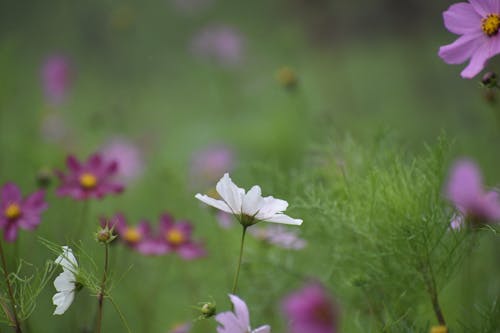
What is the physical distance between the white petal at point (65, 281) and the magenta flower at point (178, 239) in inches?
11.3

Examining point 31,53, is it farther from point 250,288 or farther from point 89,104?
point 250,288

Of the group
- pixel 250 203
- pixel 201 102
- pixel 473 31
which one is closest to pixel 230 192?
pixel 250 203

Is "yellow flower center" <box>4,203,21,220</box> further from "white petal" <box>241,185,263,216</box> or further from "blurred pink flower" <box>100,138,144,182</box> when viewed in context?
"blurred pink flower" <box>100,138,144,182</box>

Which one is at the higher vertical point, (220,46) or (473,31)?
(220,46)

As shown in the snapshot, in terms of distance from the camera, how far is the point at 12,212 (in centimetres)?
68

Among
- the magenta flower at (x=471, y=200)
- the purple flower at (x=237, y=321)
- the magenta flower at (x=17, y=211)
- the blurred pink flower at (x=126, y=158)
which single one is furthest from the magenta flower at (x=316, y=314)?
the blurred pink flower at (x=126, y=158)

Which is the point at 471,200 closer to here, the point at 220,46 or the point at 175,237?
the point at 175,237

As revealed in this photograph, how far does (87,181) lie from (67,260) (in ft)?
0.88

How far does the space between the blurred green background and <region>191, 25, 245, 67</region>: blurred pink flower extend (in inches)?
1.8

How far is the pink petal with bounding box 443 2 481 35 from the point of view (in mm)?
555

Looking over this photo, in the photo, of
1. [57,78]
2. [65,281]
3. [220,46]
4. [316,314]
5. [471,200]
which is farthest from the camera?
[220,46]

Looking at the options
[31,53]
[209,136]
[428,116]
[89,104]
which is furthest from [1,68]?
[31,53]

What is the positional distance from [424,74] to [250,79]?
953 mm

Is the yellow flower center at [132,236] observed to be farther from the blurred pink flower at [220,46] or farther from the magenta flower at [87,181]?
the blurred pink flower at [220,46]
